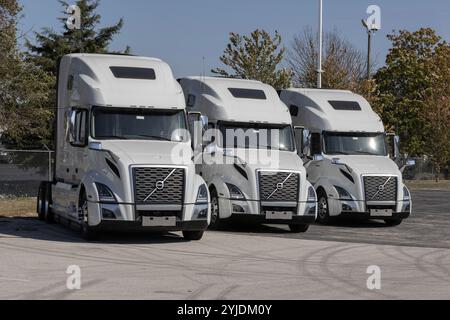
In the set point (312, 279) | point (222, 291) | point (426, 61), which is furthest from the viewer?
point (426, 61)

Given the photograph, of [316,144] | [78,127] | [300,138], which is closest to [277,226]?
[300,138]

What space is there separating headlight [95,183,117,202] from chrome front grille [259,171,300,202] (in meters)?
4.17

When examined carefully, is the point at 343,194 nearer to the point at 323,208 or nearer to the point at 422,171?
the point at 323,208

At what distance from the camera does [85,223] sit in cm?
1565

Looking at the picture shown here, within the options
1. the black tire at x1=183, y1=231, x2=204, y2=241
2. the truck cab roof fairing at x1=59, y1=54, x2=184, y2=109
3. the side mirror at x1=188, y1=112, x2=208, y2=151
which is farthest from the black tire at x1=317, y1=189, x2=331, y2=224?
the truck cab roof fairing at x1=59, y1=54, x2=184, y2=109

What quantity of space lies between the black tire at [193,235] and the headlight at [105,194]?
83.6 inches

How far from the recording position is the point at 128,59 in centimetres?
1698

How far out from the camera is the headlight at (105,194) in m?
15.1

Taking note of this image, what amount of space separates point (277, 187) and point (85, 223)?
4.67 m

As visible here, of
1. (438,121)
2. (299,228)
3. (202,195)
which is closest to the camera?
(202,195)

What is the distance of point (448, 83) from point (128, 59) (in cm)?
4313

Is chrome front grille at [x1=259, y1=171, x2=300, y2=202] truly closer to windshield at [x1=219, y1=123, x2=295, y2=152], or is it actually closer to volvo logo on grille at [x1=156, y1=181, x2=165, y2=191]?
windshield at [x1=219, y1=123, x2=295, y2=152]

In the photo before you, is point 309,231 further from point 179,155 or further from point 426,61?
point 426,61
